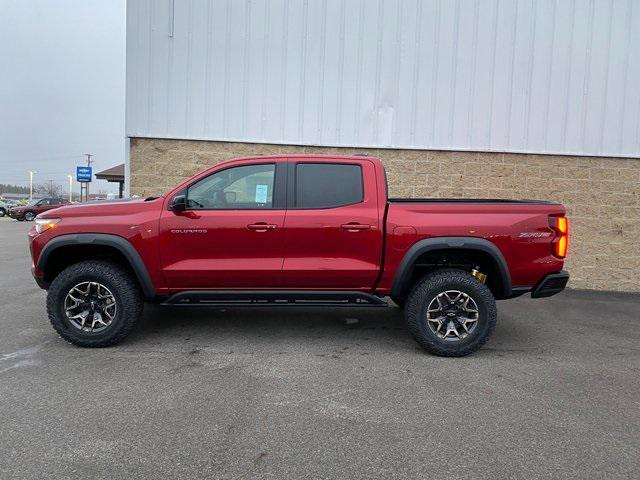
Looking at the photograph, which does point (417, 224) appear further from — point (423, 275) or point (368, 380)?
point (368, 380)

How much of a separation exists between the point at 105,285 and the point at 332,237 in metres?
2.28

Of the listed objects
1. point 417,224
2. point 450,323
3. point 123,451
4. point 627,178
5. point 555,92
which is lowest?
point 123,451

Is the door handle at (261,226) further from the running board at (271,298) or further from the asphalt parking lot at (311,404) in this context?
the asphalt parking lot at (311,404)

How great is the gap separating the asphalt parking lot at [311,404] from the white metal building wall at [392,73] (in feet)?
13.4

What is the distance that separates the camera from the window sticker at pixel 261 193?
4.64m

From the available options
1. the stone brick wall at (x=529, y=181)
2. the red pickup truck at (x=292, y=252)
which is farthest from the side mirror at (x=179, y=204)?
the stone brick wall at (x=529, y=181)

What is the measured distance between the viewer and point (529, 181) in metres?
8.34

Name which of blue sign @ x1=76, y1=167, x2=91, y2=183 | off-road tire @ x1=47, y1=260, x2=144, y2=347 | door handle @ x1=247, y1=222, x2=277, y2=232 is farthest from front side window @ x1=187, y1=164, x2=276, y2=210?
→ blue sign @ x1=76, y1=167, x2=91, y2=183

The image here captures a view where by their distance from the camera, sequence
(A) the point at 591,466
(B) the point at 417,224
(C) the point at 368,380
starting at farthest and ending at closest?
1. (B) the point at 417,224
2. (C) the point at 368,380
3. (A) the point at 591,466

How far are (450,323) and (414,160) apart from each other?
177 inches

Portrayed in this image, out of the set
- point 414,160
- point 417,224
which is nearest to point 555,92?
point 414,160

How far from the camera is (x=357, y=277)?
461 cm

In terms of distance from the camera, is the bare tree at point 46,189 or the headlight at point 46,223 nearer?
the headlight at point 46,223

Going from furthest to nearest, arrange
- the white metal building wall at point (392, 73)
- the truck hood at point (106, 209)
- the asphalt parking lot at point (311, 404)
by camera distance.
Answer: the white metal building wall at point (392, 73) < the truck hood at point (106, 209) < the asphalt parking lot at point (311, 404)
